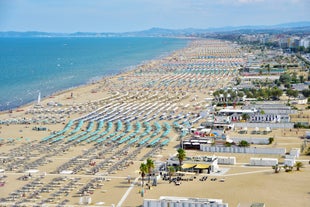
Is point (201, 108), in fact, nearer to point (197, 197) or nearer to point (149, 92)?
point (149, 92)

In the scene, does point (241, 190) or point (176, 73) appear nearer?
point (241, 190)

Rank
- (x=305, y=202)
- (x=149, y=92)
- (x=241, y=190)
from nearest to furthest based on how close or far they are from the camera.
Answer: (x=305, y=202) < (x=241, y=190) < (x=149, y=92)

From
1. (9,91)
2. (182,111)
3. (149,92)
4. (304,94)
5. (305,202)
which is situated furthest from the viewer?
(9,91)

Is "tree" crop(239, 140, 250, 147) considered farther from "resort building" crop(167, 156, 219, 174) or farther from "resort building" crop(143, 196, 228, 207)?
"resort building" crop(143, 196, 228, 207)


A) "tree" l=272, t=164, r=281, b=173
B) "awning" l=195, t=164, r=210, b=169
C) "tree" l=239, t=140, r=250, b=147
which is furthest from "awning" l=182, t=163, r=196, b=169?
"tree" l=239, t=140, r=250, b=147

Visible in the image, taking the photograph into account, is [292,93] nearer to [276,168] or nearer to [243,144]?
[243,144]

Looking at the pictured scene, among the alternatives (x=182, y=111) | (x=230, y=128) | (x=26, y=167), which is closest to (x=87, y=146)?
(x=26, y=167)
